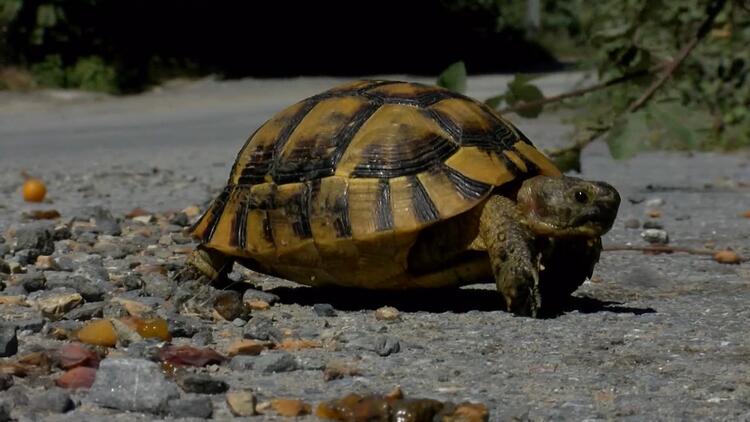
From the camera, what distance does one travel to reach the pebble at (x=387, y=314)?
407 cm

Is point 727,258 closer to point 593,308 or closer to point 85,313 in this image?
point 593,308

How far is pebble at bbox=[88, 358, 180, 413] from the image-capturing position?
9.55 ft

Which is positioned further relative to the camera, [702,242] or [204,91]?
[204,91]

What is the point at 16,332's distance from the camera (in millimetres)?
3619

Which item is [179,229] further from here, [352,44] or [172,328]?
[352,44]

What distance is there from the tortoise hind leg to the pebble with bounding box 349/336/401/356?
0.99 metres

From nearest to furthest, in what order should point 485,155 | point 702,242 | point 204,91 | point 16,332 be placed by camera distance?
point 16,332 < point 485,155 < point 702,242 < point 204,91

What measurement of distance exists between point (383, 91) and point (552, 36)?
3589cm

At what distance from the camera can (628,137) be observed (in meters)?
6.69

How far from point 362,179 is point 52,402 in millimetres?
1451

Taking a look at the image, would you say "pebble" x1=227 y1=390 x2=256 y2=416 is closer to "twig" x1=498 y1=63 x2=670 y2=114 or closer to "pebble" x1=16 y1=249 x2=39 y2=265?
"pebble" x1=16 y1=249 x2=39 y2=265

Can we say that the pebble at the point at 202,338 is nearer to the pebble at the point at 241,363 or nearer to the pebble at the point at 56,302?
the pebble at the point at 241,363

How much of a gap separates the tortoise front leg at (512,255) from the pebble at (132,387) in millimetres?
1259

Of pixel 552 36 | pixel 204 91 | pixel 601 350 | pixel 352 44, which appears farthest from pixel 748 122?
pixel 552 36
